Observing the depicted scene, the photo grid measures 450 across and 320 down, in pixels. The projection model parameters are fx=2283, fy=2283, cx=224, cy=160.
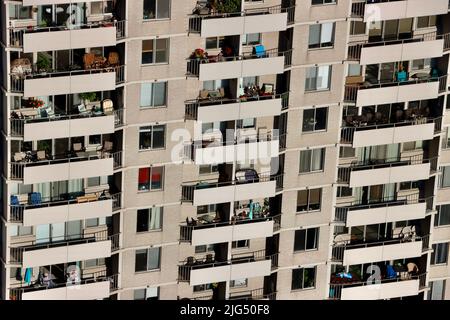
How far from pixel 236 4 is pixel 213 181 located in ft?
40.8

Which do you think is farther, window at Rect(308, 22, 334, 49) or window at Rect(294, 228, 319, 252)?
window at Rect(294, 228, 319, 252)

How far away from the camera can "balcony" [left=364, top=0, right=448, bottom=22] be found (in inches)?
5866

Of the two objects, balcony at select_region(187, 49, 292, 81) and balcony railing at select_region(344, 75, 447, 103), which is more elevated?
balcony at select_region(187, 49, 292, 81)

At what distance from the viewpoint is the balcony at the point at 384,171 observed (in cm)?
15312

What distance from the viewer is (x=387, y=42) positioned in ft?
495

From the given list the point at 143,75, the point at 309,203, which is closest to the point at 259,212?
the point at 309,203

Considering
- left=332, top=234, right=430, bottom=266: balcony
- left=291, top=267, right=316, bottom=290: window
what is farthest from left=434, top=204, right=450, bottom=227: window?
left=291, top=267, right=316, bottom=290: window

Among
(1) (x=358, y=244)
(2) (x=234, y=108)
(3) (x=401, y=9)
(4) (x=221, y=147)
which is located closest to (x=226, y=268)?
(4) (x=221, y=147)

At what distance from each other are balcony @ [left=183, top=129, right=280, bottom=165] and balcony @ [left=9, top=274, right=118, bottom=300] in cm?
992

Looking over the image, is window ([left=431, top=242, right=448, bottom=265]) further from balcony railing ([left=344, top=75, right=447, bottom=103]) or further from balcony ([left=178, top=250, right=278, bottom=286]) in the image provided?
balcony railing ([left=344, top=75, right=447, bottom=103])

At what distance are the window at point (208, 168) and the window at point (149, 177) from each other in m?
2.92

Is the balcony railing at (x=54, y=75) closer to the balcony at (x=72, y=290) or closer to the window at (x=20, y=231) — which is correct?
the window at (x=20, y=231)

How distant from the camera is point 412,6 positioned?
490ft

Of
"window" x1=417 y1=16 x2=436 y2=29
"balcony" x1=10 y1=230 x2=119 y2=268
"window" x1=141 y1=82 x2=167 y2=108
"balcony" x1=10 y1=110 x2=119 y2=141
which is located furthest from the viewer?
"window" x1=417 y1=16 x2=436 y2=29
